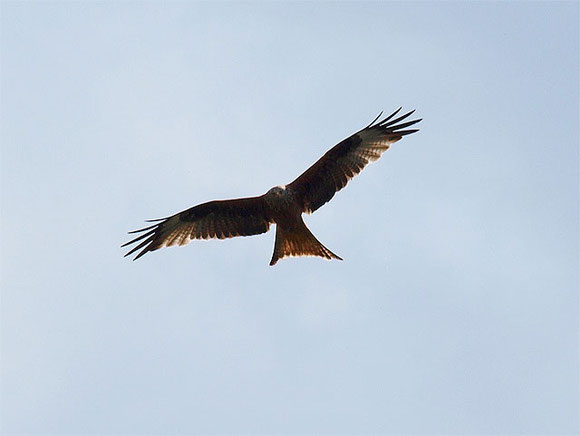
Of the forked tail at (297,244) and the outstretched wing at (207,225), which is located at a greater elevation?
the outstretched wing at (207,225)

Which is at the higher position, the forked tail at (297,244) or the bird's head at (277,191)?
the bird's head at (277,191)

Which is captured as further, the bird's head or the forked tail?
the forked tail

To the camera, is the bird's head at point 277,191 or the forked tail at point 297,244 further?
the forked tail at point 297,244

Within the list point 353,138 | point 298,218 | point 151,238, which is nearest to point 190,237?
point 151,238

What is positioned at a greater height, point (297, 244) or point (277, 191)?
point (277, 191)

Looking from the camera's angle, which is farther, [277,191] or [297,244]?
[297,244]

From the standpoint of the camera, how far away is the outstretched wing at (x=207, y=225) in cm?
1368

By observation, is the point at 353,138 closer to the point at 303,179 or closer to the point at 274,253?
the point at 303,179

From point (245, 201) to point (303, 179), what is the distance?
2.74ft

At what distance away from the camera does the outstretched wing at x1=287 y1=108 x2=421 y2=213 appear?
529 inches

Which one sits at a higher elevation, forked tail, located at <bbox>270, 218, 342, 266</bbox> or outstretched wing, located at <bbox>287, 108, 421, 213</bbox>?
outstretched wing, located at <bbox>287, 108, 421, 213</bbox>

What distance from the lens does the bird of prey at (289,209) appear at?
13.3m

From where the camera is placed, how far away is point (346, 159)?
44.5 ft

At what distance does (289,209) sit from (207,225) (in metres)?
1.37
